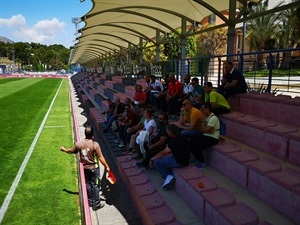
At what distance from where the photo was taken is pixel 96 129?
41.8 feet

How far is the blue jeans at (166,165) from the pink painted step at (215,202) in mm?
1265

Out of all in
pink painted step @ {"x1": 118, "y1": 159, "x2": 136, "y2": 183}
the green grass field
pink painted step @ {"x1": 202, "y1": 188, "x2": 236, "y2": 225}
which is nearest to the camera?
pink painted step @ {"x1": 202, "y1": 188, "x2": 236, "y2": 225}

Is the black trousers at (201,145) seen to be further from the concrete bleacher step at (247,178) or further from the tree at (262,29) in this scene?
the tree at (262,29)

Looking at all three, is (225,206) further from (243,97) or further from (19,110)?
(19,110)

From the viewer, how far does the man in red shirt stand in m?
8.97

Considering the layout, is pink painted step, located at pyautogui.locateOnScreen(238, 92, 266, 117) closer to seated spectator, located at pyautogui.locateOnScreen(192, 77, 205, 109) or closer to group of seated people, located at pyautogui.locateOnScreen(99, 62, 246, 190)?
group of seated people, located at pyautogui.locateOnScreen(99, 62, 246, 190)

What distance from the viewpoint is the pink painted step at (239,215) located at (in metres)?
3.51

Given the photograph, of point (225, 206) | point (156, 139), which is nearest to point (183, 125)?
point (156, 139)

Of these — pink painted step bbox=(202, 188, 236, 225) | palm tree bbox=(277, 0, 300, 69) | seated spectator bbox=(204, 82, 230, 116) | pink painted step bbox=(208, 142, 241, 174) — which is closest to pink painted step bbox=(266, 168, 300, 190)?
pink painted step bbox=(202, 188, 236, 225)

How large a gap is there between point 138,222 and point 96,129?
806cm

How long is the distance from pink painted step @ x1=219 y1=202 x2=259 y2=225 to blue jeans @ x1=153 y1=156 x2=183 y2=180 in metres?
1.75

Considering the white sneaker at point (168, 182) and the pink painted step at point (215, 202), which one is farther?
the white sneaker at point (168, 182)

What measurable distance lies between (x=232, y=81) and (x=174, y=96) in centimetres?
226

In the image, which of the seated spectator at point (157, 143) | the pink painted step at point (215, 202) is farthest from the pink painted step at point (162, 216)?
the seated spectator at point (157, 143)
